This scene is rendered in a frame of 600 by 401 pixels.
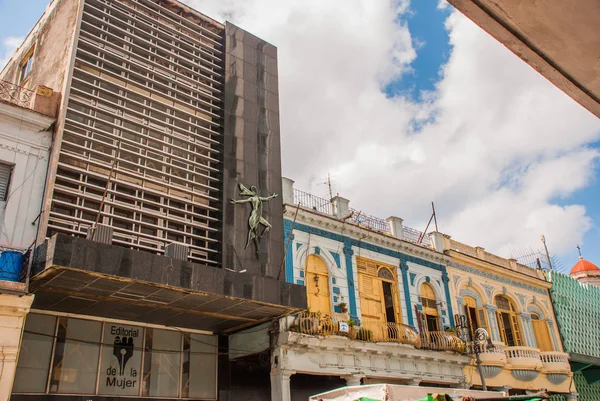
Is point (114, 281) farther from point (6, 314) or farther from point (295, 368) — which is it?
point (295, 368)

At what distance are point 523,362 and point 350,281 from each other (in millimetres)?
10180

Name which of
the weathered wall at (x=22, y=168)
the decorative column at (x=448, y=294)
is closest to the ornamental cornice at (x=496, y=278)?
the decorative column at (x=448, y=294)

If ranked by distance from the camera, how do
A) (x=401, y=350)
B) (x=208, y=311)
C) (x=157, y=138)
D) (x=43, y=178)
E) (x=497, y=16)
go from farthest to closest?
(x=401, y=350) < (x=157, y=138) < (x=208, y=311) < (x=43, y=178) < (x=497, y=16)

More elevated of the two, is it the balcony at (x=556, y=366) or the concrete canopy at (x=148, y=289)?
the concrete canopy at (x=148, y=289)

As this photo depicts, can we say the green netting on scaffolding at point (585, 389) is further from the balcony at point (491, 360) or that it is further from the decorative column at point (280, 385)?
the decorative column at point (280, 385)

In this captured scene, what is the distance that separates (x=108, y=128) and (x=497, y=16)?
13.7 m

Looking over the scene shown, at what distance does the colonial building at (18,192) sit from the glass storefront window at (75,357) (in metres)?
2.42

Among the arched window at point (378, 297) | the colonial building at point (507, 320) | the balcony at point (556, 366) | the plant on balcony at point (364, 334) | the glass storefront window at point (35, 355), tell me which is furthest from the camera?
the balcony at point (556, 366)

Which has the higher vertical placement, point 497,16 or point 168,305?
point 168,305

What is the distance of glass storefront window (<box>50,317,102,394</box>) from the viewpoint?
1329 centimetres

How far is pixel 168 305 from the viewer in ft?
45.3

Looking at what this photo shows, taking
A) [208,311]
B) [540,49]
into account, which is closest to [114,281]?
[208,311]

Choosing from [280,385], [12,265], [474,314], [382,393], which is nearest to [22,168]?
[12,265]

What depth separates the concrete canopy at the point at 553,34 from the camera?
2.35 m
